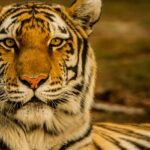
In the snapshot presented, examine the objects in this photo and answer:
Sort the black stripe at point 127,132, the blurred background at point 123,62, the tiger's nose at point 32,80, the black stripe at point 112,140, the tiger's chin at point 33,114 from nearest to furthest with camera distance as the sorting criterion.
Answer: the tiger's nose at point 32,80 → the tiger's chin at point 33,114 → the black stripe at point 112,140 → the black stripe at point 127,132 → the blurred background at point 123,62

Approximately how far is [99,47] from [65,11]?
6280 mm

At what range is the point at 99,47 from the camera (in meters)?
10.3

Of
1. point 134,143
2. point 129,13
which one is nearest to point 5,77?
point 134,143

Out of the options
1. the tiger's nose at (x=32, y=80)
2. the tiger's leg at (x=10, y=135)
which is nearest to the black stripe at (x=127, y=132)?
the tiger's leg at (x=10, y=135)

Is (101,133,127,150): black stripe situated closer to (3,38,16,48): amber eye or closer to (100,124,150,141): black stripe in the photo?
(100,124,150,141): black stripe

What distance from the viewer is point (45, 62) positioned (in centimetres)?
375

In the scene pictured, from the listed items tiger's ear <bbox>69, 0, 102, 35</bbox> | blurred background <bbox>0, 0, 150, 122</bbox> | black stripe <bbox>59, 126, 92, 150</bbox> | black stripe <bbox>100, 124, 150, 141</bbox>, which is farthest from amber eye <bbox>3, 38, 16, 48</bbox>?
blurred background <bbox>0, 0, 150, 122</bbox>

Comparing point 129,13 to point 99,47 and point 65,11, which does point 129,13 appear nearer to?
point 99,47

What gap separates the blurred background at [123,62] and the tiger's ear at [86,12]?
252cm

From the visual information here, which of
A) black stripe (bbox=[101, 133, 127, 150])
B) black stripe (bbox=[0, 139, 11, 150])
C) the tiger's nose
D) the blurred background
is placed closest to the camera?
the tiger's nose

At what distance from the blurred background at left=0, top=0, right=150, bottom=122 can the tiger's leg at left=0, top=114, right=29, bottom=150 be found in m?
2.69

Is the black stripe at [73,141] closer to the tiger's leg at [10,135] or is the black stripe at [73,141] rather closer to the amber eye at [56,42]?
Answer: the tiger's leg at [10,135]

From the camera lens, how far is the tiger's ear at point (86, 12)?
13.4ft

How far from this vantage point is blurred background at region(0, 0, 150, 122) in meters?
7.02
